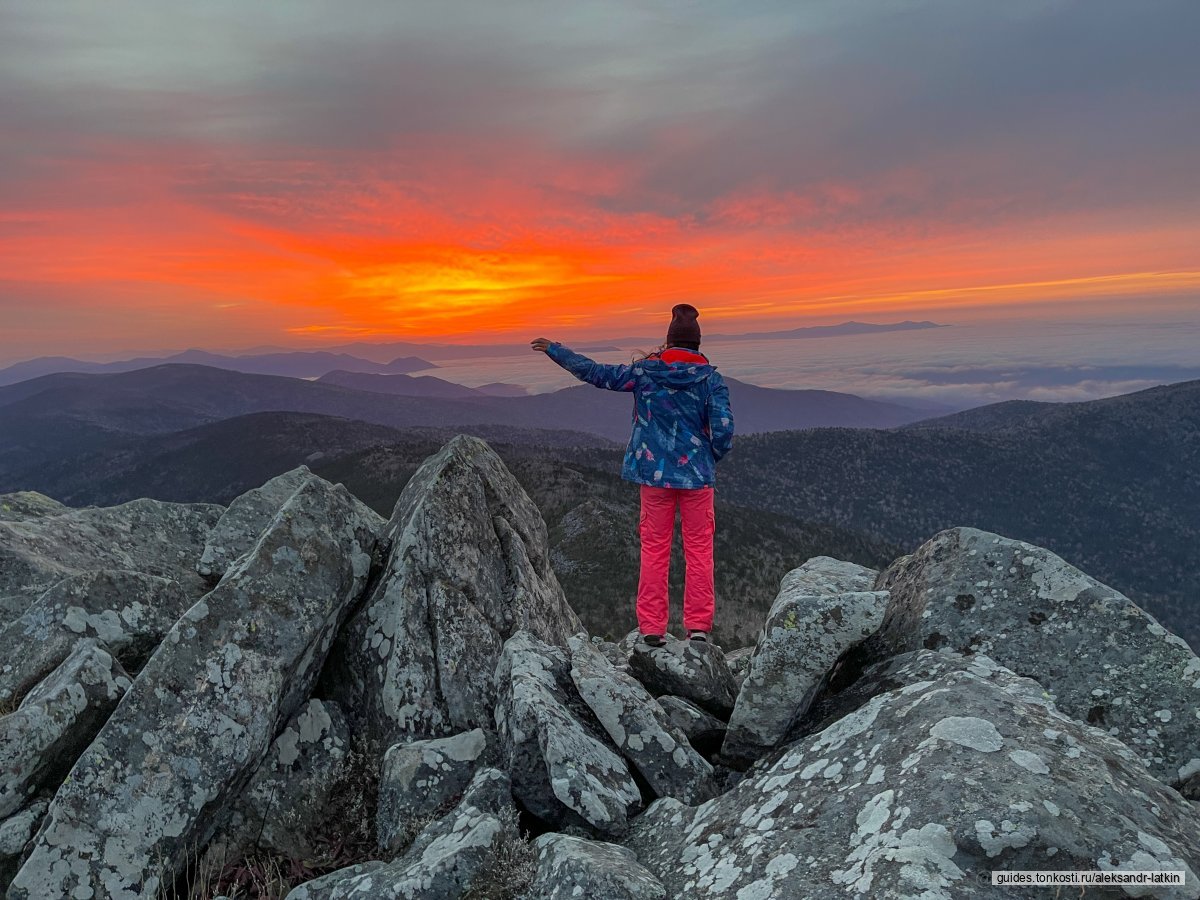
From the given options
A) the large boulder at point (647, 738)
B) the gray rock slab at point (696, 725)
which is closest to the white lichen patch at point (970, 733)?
the large boulder at point (647, 738)

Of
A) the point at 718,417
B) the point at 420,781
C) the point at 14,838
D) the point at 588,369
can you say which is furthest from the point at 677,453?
the point at 14,838

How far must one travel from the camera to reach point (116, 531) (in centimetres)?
1864

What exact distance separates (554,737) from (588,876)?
178cm

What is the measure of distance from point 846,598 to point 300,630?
722 cm

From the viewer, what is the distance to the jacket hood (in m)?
11.9

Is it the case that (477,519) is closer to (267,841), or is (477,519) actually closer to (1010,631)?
(267,841)

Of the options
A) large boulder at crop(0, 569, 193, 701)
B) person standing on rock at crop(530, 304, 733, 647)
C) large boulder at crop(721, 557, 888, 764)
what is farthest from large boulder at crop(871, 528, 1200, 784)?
large boulder at crop(0, 569, 193, 701)

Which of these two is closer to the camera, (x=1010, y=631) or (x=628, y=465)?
(x=1010, y=631)

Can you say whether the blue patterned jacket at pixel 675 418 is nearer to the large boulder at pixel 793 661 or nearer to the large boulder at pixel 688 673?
the large boulder at pixel 688 673

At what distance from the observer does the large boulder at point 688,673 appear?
10047 millimetres

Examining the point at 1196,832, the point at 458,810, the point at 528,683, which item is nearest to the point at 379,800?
the point at 458,810

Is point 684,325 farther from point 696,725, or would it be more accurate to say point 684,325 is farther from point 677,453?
point 696,725

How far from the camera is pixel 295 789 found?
345 inches

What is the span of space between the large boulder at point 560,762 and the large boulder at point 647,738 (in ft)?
0.69
